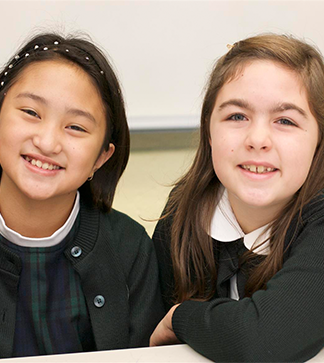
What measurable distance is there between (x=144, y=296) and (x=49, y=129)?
0.45 m

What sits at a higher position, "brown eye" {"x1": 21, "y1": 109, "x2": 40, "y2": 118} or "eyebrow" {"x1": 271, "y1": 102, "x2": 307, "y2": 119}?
"eyebrow" {"x1": 271, "y1": 102, "x2": 307, "y2": 119}

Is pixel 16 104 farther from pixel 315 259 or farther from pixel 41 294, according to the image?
pixel 315 259

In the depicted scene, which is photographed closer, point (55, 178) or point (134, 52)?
Answer: point (55, 178)

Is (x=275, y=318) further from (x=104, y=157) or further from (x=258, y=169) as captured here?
(x=104, y=157)

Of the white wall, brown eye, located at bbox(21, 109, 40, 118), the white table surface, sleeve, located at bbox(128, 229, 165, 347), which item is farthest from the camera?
the white wall

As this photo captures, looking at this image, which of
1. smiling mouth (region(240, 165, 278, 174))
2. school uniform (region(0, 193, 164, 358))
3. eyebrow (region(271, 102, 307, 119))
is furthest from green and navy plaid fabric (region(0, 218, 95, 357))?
eyebrow (region(271, 102, 307, 119))

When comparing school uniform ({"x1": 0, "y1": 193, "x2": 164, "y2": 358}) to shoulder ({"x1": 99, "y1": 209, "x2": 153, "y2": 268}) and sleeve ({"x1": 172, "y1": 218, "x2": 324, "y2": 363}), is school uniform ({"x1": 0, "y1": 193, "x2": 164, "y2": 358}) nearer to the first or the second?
shoulder ({"x1": 99, "y1": 209, "x2": 153, "y2": 268})

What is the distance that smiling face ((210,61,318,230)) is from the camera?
109 centimetres

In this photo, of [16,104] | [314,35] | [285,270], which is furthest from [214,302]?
[314,35]

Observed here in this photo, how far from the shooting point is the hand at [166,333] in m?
1.09

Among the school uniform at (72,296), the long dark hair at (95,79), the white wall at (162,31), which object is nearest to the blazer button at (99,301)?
the school uniform at (72,296)

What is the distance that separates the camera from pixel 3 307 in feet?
3.78

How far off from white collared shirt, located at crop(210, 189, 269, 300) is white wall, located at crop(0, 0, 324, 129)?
4.00 ft

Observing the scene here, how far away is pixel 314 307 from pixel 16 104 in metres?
0.72
